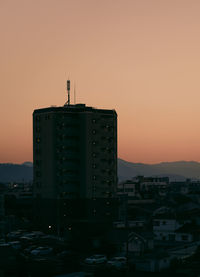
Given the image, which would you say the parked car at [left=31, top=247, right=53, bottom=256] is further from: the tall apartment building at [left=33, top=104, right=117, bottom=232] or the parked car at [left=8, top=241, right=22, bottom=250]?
the tall apartment building at [left=33, top=104, right=117, bottom=232]

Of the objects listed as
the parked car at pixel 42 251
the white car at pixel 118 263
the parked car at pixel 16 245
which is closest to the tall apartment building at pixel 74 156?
the parked car at pixel 16 245

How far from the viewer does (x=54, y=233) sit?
60969 millimetres

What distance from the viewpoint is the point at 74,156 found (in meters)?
64.9

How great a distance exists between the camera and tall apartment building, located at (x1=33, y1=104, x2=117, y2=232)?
64.0m

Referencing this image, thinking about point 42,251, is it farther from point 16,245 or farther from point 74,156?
point 74,156

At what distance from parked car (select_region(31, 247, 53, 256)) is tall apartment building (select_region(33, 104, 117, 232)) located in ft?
54.0

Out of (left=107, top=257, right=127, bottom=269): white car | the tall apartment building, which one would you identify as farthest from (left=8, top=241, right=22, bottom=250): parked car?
the tall apartment building

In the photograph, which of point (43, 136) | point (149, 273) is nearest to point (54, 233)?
point (43, 136)

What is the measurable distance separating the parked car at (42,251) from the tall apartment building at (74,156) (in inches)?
648

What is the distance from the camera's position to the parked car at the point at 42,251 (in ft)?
146

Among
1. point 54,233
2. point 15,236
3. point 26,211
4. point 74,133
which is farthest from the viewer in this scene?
point 26,211

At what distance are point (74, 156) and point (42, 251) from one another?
21.4 meters

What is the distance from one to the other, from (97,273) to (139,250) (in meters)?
11.6

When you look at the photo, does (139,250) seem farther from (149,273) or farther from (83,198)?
(83,198)
